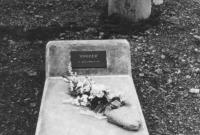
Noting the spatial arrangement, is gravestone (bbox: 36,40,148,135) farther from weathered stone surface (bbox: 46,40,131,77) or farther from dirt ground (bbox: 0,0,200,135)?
dirt ground (bbox: 0,0,200,135)

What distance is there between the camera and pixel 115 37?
5.99 m

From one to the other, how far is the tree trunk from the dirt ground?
0.37 ft

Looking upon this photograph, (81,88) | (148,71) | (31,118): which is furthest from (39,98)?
(148,71)

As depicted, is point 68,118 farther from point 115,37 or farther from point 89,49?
point 115,37

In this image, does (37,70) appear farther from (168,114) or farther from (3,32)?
(168,114)

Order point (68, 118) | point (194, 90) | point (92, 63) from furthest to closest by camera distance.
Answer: point (194, 90) < point (92, 63) < point (68, 118)

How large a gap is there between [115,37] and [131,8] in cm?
50

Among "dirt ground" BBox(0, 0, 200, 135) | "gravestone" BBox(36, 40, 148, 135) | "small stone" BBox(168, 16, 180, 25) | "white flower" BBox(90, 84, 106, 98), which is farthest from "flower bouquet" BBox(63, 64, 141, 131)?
"small stone" BBox(168, 16, 180, 25)

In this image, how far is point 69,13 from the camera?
6742 millimetres

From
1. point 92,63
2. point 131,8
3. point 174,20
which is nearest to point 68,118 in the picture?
point 92,63

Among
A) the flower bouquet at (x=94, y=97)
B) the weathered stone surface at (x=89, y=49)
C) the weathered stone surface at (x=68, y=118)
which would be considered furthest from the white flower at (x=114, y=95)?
the weathered stone surface at (x=89, y=49)

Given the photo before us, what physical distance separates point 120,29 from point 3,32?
5.61 ft

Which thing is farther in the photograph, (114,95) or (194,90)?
(194,90)

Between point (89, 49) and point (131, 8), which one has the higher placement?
point (131, 8)
